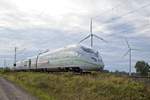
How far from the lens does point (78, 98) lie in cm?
2136

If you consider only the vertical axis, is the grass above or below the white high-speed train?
below

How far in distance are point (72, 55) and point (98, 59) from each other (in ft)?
8.49

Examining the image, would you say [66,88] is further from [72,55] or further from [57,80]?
[72,55]

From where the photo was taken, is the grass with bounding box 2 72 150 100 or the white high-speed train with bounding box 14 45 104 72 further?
the white high-speed train with bounding box 14 45 104 72

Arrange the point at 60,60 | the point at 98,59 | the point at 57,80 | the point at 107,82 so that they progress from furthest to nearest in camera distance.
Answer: the point at 60,60 < the point at 98,59 < the point at 57,80 < the point at 107,82

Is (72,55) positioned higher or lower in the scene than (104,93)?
higher

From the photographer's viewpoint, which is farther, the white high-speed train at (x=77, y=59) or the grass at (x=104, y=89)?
the white high-speed train at (x=77, y=59)

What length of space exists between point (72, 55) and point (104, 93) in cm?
1471

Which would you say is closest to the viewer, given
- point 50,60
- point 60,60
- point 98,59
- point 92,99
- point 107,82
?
point 92,99

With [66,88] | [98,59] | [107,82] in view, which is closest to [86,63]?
[98,59]

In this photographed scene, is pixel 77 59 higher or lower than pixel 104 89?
higher

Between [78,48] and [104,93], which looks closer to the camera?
[104,93]

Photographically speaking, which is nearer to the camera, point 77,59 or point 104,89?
point 104,89

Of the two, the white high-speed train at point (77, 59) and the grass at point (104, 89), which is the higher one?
the white high-speed train at point (77, 59)
